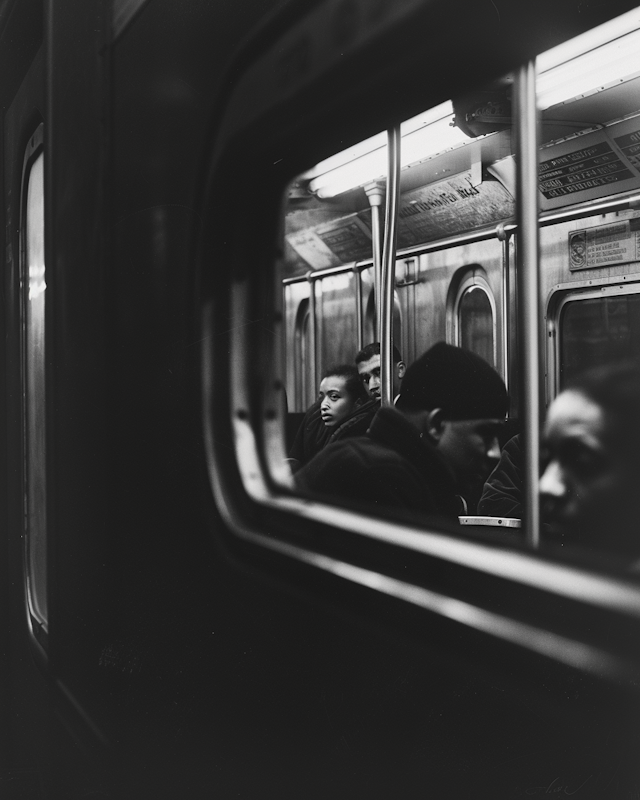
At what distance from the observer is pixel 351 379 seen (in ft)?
2.81

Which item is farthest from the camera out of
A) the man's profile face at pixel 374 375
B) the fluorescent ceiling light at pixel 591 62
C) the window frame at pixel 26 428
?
the window frame at pixel 26 428

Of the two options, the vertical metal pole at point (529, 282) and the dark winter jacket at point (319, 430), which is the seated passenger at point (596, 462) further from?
the dark winter jacket at point (319, 430)

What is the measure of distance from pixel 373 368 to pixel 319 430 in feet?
0.47

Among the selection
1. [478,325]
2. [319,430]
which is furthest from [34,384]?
[478,325]

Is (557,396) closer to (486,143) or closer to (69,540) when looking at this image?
(486,143)

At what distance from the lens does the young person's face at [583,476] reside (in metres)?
0.63

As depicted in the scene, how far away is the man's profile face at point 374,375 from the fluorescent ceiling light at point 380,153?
20 centimetres

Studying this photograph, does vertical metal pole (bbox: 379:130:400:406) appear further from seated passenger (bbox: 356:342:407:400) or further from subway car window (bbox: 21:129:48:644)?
subway car window (bbox: 21:129:48:644)

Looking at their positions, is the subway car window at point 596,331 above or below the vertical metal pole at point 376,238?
below

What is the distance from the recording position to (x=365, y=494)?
0.87m

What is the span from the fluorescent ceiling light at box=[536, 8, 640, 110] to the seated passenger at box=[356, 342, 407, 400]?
0.91ft

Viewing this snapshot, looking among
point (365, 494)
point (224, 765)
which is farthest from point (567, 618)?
point (224, 765)
